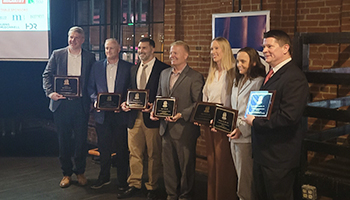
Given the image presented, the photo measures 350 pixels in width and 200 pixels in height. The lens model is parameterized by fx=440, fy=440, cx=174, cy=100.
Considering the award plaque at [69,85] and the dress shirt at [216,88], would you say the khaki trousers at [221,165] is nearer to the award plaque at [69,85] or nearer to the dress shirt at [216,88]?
the dress shirt at [216,88]

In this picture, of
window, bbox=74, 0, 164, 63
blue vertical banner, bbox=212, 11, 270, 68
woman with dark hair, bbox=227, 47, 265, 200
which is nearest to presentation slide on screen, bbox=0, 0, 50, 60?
window, bbox=74, 0, 164, 63

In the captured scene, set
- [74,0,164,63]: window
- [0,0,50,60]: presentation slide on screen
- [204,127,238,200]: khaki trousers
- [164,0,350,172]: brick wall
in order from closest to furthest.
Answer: [204,127,238,200]: khaki trousers
[164,0,350,172]: brick wall
[74,0,164,63]: window
[0,0,50,60]: presentation slide on screen

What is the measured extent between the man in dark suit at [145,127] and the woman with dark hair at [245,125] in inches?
49.6

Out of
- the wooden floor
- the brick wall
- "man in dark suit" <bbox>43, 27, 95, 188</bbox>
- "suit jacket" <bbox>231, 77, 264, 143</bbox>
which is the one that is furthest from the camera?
"man in dark suit" <bbox>43, 27, 95, 188</bbox>

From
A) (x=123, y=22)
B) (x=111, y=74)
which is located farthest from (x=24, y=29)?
(x=111, y=74)

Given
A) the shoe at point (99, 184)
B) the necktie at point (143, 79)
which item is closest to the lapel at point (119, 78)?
the necktie at point (143, 79)

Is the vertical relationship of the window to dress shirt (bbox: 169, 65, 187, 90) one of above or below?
above

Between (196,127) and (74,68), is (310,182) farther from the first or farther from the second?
(74,68)

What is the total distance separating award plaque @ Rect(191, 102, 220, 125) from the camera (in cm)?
395

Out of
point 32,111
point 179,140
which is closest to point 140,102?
point 179,140

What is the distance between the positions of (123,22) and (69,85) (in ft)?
7.20

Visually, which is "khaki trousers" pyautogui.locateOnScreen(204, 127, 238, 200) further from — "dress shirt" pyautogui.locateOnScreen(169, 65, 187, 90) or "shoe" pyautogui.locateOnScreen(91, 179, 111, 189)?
"shoe" pyautogui.locateOnScreen(91, 179, 111, 189)

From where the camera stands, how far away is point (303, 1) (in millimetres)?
4500

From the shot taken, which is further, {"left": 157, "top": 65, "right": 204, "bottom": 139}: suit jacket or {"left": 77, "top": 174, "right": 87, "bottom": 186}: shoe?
{"left": 77, "top": 174, "right": 87, "bottom": 186}: shoe
